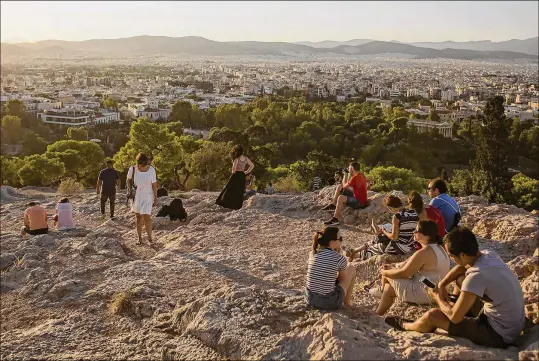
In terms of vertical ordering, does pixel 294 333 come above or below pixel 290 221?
above

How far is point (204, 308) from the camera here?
5.17 metres

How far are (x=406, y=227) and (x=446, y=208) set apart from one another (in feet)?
3.13

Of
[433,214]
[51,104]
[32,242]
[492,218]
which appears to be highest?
[433,214]

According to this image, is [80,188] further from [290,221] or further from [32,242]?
[290,221]

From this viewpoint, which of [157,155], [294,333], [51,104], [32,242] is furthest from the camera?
[51,104]

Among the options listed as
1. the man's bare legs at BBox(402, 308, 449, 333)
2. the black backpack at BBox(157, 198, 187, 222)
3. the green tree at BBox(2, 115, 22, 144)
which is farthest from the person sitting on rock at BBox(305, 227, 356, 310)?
the green tree at BBox(2, 115, 22, 144)

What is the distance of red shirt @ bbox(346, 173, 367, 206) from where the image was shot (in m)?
8.90

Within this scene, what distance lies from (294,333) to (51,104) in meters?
90.1

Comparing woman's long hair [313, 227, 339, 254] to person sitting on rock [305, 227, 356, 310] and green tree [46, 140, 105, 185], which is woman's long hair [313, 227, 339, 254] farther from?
green tree [46, 140, 105, 185]

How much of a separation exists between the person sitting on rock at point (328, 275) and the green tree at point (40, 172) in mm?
25196

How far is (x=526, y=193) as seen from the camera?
27672mm

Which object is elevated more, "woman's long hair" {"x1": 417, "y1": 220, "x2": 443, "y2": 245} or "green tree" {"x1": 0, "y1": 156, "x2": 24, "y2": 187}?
"woman's long hair" {"x1": 417, "y1": 220, "x2": 443, "y2": 245}

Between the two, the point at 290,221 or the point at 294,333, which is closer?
the point at 294,333

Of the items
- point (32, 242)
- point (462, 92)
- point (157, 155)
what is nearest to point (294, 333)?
point (32, 242)
